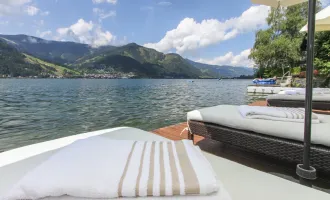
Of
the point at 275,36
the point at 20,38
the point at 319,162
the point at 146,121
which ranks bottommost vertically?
the point at 146,121

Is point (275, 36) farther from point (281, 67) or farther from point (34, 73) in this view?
point (34, 73)

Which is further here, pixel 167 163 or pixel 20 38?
pixel 20 38

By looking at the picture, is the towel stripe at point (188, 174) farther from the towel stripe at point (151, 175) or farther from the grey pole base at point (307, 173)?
the grey pole base at point (307, 173)

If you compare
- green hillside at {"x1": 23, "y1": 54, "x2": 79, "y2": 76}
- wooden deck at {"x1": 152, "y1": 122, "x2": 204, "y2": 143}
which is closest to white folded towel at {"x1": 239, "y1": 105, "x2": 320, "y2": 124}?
wooden deck at {"x1": 152, "y1": 122, "x2": 204, "y2": 143}

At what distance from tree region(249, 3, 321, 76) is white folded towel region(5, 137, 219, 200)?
1932 centimetres

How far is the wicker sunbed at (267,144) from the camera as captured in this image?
1.57 m

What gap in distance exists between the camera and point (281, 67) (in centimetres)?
1855

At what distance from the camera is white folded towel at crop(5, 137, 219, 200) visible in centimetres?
81

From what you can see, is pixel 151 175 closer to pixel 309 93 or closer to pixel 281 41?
pixel 309 93

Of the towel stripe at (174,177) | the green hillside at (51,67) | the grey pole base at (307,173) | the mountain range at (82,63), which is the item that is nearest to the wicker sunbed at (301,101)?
the grey pole base at (307,173)

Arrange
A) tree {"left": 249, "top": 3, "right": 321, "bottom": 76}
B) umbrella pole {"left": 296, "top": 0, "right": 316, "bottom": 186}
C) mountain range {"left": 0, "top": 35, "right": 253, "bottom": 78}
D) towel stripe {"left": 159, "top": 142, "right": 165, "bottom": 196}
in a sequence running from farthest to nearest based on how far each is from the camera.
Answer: mountain range {"left": 0, "top": 35, "right": 253, "bottom": 78}
tree {"left": 249, "top": 3, "right": 321, "bottom": 76}
umbrella pole {"left": 296, "top": 0, "right": 316, "bottom": 186}
towel stripe {"left": 159, "top": 142, "right": 165, "bottom": 196}

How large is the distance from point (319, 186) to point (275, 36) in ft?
69.9

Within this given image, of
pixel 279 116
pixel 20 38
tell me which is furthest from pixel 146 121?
pixel 20 38

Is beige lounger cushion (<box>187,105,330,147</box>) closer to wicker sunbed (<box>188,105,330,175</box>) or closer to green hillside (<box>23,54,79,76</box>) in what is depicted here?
wicker sunbed (<box>188,105,330,175</box>)
